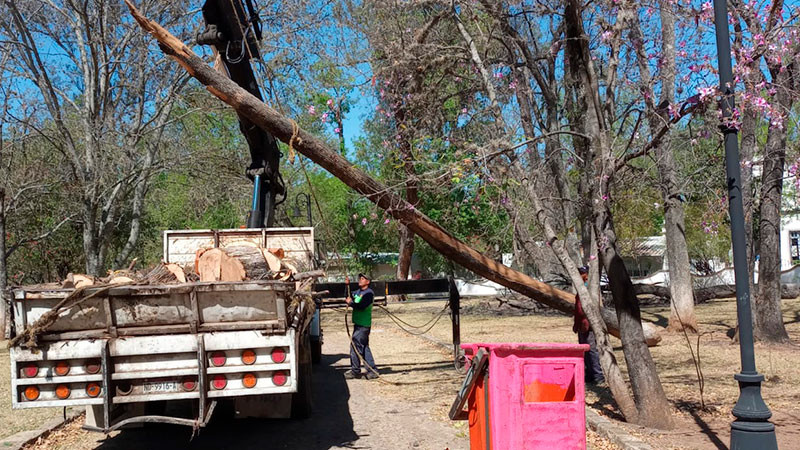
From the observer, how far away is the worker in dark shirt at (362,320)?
11125mm

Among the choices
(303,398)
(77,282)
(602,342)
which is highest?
(77,282)

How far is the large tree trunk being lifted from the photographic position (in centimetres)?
702

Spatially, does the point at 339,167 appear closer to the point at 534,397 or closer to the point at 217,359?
the point at 217,359

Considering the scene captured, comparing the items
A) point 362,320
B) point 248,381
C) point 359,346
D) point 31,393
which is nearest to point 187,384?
point 248,381

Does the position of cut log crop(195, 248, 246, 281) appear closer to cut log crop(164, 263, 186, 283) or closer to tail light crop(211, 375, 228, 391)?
cut log crop(164, 263, 186, 283)

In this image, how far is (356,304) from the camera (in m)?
11.1

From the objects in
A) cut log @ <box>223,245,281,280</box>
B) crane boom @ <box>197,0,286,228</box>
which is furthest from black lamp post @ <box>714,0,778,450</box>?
crane boom @ <box>197,0,286,228</box>

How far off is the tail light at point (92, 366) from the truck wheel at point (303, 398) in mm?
2576

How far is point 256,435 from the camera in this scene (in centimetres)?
799

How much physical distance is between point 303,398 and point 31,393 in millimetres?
3241

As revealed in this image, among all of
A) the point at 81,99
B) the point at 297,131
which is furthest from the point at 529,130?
the point at 81,99

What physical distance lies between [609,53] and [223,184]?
13.7 meters

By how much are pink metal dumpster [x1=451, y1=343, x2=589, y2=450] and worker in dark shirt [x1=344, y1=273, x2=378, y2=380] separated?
18.5 feet

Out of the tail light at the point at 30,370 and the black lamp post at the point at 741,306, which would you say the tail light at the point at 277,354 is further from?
the black lamp post at the point at 741,306
